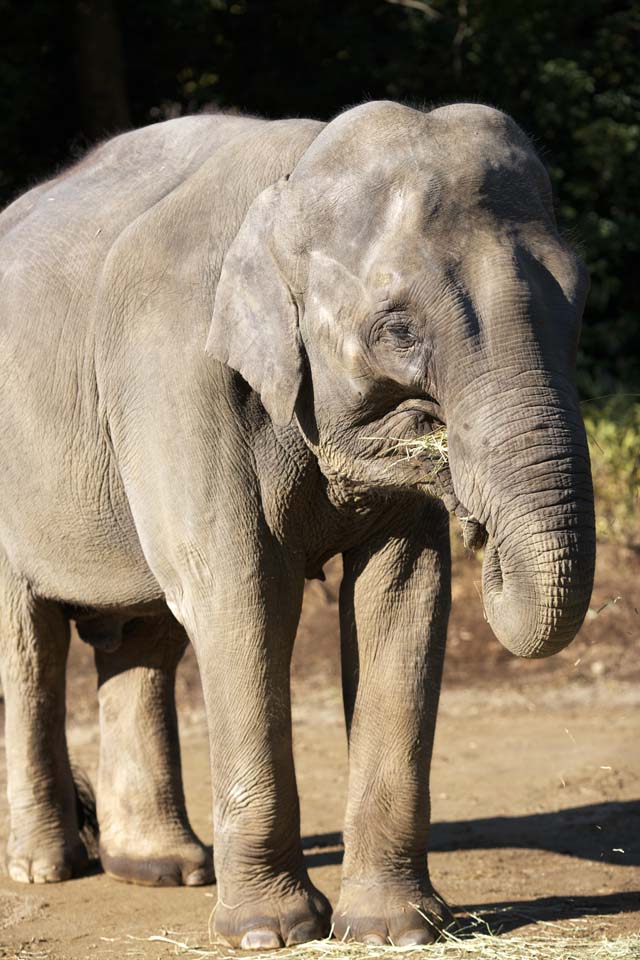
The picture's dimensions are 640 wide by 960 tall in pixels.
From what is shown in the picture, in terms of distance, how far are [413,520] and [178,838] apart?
5.66 ft

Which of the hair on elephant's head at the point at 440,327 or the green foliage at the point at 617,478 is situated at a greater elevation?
the hair on elephant's head at the point at 440,327

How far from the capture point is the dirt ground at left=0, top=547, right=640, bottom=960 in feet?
16.1

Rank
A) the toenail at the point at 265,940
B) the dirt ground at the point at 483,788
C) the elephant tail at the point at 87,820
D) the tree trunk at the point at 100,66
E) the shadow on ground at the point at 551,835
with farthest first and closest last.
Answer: the tree trunk at the point at 100,66
the elephant tail at the point at 87,820
the shadow on ground at the point at 551,835
the dirt ground at the point at 483,788
the toenail at the point at 265,940

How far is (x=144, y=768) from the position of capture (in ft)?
18.3

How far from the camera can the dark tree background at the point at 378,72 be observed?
39.4 ft

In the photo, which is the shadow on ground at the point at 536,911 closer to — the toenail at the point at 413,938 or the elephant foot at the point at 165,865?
the toenail at the point at 413,938

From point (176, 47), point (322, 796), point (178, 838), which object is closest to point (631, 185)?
point (176, 47)

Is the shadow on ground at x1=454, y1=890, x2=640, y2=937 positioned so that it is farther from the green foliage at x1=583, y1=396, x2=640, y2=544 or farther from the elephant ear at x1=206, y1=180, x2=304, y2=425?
the green foliage at x1=583, y1=396, x2=640, y2=544

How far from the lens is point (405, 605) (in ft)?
14.8

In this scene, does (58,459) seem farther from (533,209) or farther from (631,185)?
(631,185)

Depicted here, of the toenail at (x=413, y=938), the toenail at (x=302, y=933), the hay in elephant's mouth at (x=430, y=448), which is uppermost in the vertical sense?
the hay in elephant's mouth at (x=430, y=448)

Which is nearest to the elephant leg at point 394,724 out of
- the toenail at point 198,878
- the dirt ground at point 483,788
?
the dirt ground at point 483,788

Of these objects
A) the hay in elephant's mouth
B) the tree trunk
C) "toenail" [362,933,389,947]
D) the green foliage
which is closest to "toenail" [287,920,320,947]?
"toenail" [362,933,389,947]

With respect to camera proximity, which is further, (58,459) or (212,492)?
(58,459)
